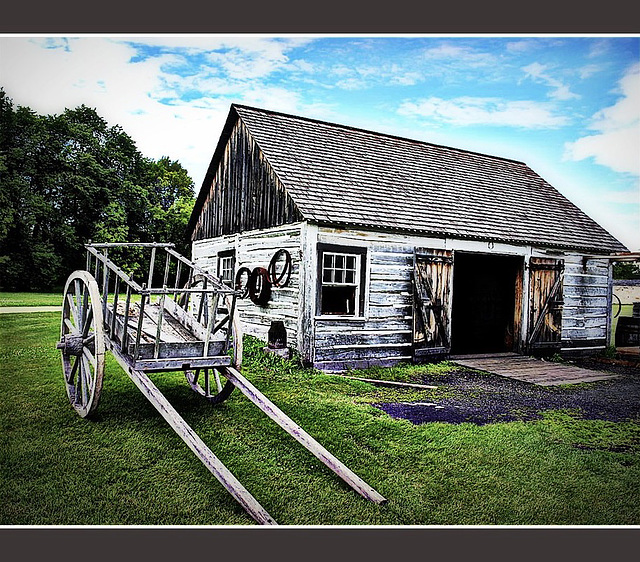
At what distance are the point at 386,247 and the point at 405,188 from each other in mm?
1622

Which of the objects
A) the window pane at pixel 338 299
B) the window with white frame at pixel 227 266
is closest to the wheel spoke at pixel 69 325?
Result: the window pane at pixel 338 299

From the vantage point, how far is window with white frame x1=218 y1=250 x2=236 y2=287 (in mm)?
10447

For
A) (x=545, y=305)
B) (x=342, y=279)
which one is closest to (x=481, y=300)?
(x=545, y=305)

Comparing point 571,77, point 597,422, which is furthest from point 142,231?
point 597,422

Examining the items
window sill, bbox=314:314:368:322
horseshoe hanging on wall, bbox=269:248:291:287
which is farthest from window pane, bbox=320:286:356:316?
horseshoe hanging on wall, bbox=269:248:291:287

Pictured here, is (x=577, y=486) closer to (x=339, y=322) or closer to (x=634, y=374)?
(x=339, y=322)

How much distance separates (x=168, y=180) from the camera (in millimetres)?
5418

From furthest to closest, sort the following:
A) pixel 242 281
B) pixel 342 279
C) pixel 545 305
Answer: pixel 545 305 < pixel 242 281 < pixel 342 279

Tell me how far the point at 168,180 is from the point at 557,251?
316 inches

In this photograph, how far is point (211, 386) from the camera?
20.4ft

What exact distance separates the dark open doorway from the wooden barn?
1.0 inches

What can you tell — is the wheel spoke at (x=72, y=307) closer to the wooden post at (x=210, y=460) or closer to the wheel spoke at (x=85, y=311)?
the wheel spoke at (x=85, y=311)

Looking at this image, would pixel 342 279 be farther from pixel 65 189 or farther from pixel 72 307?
pixel 65 189

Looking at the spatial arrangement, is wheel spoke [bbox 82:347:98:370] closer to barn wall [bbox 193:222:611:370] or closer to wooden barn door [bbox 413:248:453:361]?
barn wall [bbox 193:222:611:370]
